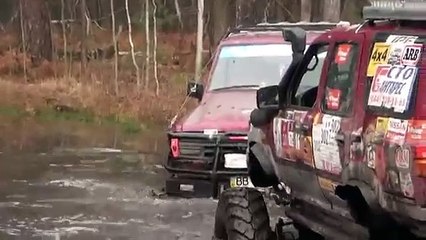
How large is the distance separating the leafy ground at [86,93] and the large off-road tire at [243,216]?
46.4 ft

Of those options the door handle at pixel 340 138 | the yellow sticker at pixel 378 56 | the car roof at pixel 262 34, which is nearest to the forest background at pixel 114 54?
the car roof at pixel 262 34

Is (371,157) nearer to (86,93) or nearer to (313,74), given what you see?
(313,74)

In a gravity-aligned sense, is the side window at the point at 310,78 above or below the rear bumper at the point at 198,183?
above

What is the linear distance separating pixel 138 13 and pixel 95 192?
3795cm

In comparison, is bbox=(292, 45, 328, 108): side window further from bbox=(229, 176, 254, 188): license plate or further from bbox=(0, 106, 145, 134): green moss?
bbox=(0, 106, 145, 134): green moss

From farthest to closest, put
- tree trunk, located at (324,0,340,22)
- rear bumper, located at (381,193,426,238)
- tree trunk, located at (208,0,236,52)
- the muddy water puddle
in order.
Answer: tree trunk, located at (208,0,236,52) → tree trunk, located at (324,0,340,22) → the muddy water puddle → rear bumper, located at (381,193,426,238)

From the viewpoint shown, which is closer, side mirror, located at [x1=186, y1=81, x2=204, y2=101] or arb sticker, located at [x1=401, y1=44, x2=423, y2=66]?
arb sticker, located at [x1=401, y1=44, x2=423, y2=66]

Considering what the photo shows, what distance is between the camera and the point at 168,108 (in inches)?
950

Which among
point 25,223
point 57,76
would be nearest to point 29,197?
point 25,223

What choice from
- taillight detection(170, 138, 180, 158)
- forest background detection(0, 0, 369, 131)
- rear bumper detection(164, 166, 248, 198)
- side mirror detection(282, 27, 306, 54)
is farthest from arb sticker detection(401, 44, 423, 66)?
forest background detection(0, 0, 369, 131)

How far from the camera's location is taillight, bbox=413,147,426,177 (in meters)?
6.12

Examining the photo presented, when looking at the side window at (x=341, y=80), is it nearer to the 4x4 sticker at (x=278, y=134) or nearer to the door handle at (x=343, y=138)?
the door handle at (x=343, y=138)

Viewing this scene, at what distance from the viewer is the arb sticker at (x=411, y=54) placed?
6445 mm

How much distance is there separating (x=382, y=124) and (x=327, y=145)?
2.70ft
